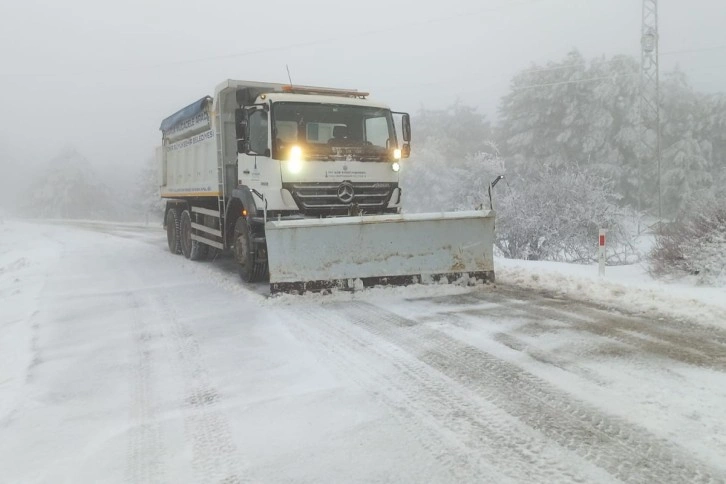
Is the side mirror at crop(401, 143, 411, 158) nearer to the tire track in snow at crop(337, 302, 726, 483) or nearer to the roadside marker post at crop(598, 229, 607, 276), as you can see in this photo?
the roadside marker post at crop(598, 229, 607, 276)

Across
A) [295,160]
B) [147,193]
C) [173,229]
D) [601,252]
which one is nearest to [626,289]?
[601,252]

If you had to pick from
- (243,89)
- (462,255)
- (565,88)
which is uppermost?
(565,88)

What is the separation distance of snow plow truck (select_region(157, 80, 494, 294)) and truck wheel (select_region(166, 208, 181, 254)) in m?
3.40

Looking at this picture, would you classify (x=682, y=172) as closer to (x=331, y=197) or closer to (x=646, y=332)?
(x=331, y=197)

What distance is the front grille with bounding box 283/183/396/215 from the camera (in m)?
7.31

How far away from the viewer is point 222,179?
9.04 m

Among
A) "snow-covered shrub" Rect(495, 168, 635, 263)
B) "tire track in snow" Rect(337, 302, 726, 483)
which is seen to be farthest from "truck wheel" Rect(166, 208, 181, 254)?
"snow-covered shrub" Rect(495, 168, 635, 263)

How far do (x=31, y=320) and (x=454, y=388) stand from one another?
5.03 meters

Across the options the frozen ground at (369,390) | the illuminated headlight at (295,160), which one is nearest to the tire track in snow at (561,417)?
the frozen ground at (369,390)

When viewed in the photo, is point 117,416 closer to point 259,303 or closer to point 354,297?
point 259,303

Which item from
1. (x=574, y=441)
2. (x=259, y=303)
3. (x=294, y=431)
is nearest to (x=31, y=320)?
(x=259, y=303)

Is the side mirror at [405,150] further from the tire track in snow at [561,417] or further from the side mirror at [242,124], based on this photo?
the tire track in snow at [561,417]

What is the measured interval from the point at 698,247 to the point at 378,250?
14.9 ft

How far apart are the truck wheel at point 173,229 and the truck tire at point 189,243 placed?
0.26 m
